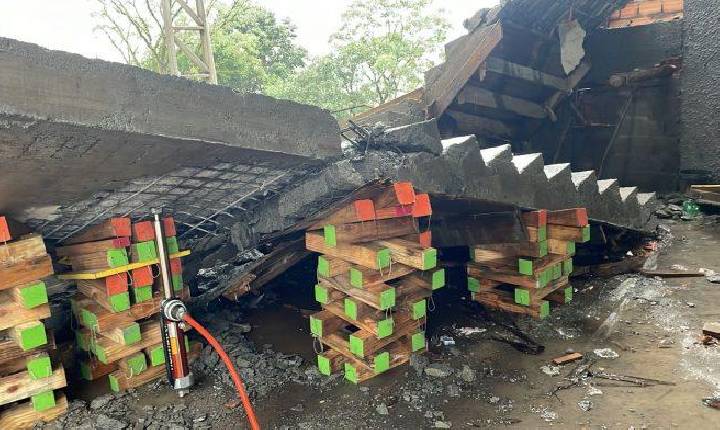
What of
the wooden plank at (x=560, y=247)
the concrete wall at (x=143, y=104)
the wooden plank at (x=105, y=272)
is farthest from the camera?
the wooden plank at (x=560, y=247)

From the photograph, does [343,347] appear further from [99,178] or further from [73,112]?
[73,112]

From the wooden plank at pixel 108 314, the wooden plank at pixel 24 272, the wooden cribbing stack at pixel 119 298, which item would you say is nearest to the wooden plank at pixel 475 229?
the wooden cribbing stack at pixel 119 298

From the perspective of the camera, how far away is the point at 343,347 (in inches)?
151

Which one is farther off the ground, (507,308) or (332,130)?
(332,130)

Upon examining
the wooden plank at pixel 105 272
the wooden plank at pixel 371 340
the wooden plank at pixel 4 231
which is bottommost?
the wooden plank at pixel 371 340

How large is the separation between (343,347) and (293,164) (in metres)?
1.75

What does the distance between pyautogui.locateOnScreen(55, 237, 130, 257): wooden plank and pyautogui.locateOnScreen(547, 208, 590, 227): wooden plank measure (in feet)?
14.1

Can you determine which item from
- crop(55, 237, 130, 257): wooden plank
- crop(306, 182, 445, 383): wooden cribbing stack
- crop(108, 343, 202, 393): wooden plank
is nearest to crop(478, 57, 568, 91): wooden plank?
crop(306, 182, 445, 383): wooden cribbing stack

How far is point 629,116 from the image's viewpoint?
8.56 m

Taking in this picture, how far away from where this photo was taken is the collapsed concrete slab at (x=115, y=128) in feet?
6.32

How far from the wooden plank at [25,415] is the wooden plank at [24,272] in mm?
984

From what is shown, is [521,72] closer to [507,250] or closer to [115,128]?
[507,250]

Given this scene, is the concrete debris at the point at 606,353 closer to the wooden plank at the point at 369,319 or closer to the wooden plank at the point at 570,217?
the wooden plank at the point at 570,217

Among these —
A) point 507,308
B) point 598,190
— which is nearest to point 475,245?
point 507,308
